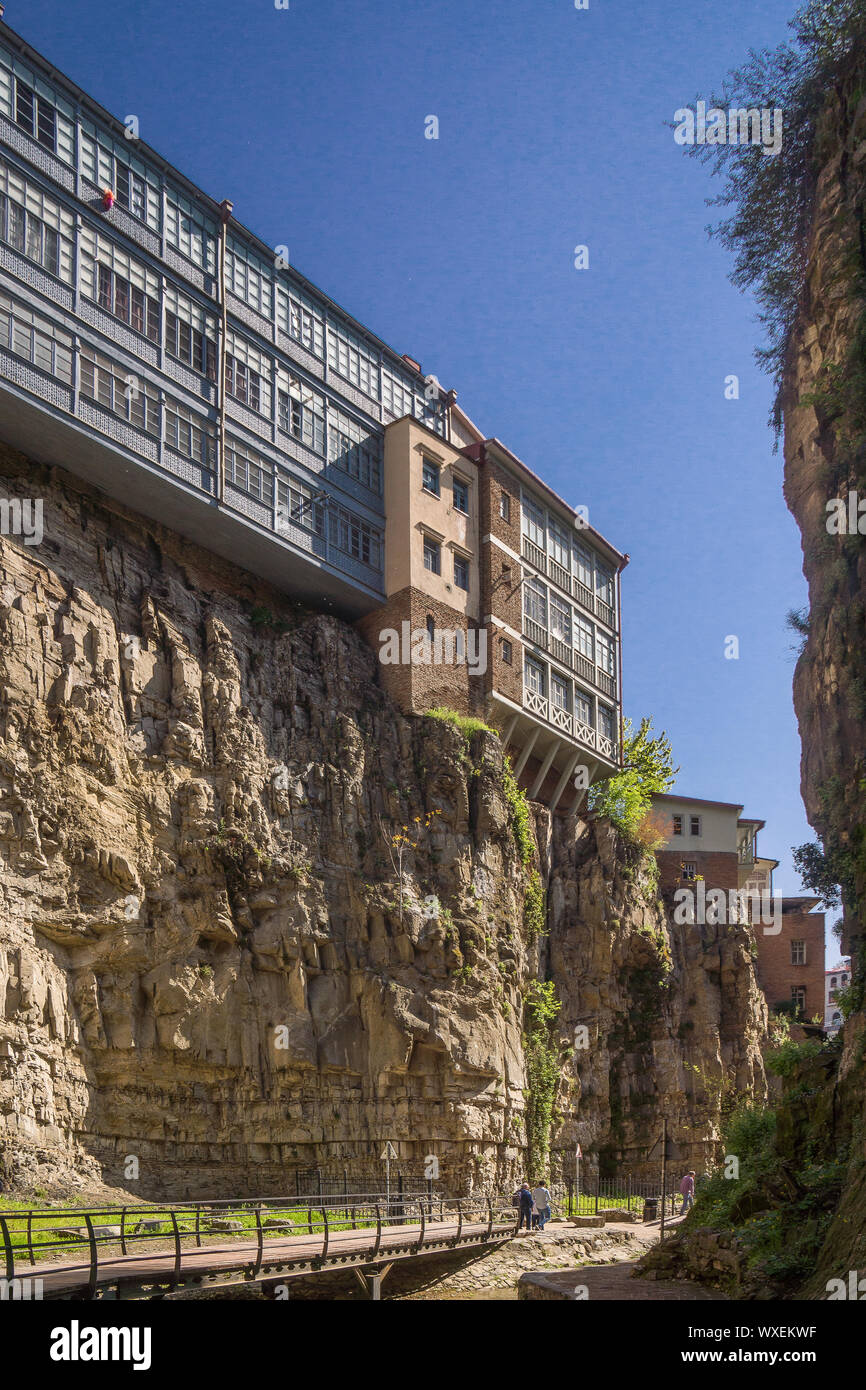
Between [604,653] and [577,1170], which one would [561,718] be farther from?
[577,1170]

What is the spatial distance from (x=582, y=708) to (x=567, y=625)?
12.1 ft

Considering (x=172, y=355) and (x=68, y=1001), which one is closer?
(x=68, y=1001)

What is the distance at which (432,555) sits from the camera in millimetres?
50719

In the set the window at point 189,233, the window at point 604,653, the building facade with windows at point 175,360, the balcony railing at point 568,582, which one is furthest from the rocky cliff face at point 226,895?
the window at point 604,653

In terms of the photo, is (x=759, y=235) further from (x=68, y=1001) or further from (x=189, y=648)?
(x=68, y=1001)

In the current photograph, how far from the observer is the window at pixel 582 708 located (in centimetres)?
5756

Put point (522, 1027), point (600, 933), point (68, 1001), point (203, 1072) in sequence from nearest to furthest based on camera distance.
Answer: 1. point (68, 1001)
2. point (203, 1072)
3. point (522, 1027)
4. point (600, 933)

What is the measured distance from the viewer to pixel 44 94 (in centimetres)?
3878

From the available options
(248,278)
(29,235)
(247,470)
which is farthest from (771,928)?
(29,235)

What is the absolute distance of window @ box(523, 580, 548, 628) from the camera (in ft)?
181

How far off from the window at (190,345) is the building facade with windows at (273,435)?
7 centimetres

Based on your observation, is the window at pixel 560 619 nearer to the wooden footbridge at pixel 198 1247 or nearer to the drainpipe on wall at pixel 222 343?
the drainpipe on wall at pixel 222 343
